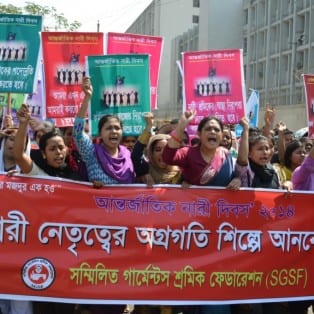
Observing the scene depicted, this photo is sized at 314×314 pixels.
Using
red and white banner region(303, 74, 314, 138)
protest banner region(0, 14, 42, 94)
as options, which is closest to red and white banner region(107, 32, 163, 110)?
Answer: protest banner region(0, 14, 42, 94)

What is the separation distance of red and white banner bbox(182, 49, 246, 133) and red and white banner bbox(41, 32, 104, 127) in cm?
135

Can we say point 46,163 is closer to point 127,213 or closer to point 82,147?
point 82,147

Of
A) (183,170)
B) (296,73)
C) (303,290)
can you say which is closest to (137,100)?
(183,170)

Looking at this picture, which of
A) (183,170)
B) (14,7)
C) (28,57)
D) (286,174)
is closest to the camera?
(183,170)

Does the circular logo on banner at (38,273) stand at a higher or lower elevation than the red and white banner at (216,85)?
lower

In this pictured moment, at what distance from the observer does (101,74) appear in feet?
17.3

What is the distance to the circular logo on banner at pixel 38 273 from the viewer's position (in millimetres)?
3939

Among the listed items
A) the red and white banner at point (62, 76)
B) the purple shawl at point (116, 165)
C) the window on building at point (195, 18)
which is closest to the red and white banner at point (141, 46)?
the red and white banner at point (62, 76)

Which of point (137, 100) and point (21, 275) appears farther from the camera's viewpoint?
point (137, 100)

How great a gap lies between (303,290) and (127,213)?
141cm

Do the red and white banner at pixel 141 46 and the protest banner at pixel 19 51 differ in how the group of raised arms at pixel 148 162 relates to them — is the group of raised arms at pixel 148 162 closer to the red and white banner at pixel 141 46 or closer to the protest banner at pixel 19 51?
the protest banner at pixel 19 51

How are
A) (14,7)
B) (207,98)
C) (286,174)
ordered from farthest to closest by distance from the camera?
(14,7), (207,98), (286,174)

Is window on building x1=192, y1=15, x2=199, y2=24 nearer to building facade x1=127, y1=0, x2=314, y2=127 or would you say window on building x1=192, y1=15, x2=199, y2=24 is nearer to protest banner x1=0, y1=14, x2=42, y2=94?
building facade x1=127, y1=0, x2=314, y2=127

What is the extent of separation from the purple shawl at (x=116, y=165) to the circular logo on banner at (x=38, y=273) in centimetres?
75
